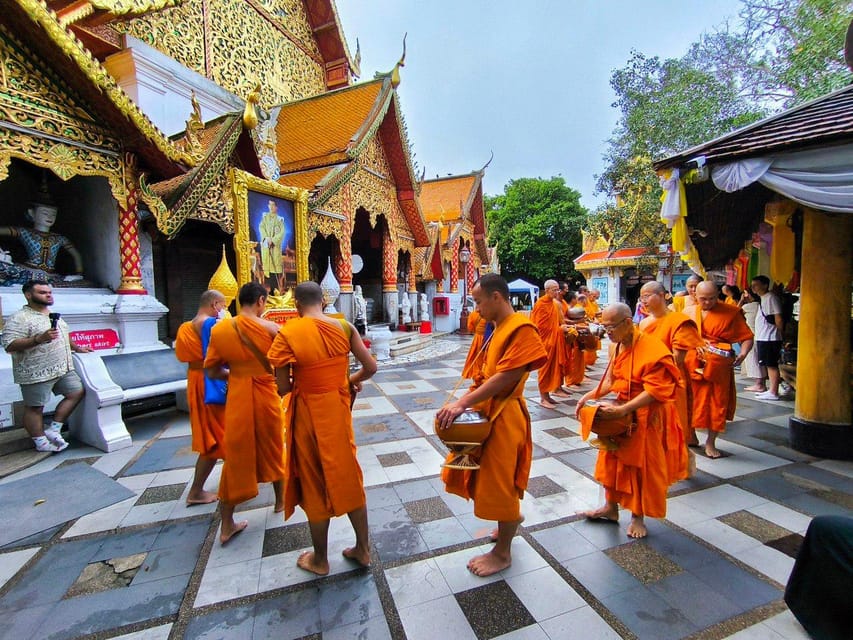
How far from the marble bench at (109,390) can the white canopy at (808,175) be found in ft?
21.7

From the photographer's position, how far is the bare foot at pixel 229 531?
8.62 feet

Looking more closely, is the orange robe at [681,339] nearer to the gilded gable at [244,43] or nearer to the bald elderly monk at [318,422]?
the bald elderly monk at [318,422]

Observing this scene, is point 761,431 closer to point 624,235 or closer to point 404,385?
point 404,385

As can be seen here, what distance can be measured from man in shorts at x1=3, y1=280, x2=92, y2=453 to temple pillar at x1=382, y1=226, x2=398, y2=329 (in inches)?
353

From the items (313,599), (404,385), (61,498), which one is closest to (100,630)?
(313,599)

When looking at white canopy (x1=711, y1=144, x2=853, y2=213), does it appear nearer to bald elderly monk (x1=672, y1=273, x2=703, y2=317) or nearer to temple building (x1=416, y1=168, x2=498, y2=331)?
bald elderly monk (x1=672, y1=273, x2=703, y2=317)

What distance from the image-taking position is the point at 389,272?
1276 cm

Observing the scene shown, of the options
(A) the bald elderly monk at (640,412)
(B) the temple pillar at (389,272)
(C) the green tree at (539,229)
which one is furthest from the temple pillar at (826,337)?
(C) the green tree at (539,229)

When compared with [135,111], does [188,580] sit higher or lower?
lower

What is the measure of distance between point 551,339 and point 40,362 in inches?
244

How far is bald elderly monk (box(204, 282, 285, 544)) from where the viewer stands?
2.65 m

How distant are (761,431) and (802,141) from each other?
319cm

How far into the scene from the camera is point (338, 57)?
1394cm

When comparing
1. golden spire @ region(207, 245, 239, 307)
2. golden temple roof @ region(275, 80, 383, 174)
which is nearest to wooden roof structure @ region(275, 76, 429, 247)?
golden temple roof @ region(275, 80, 383, 174)
